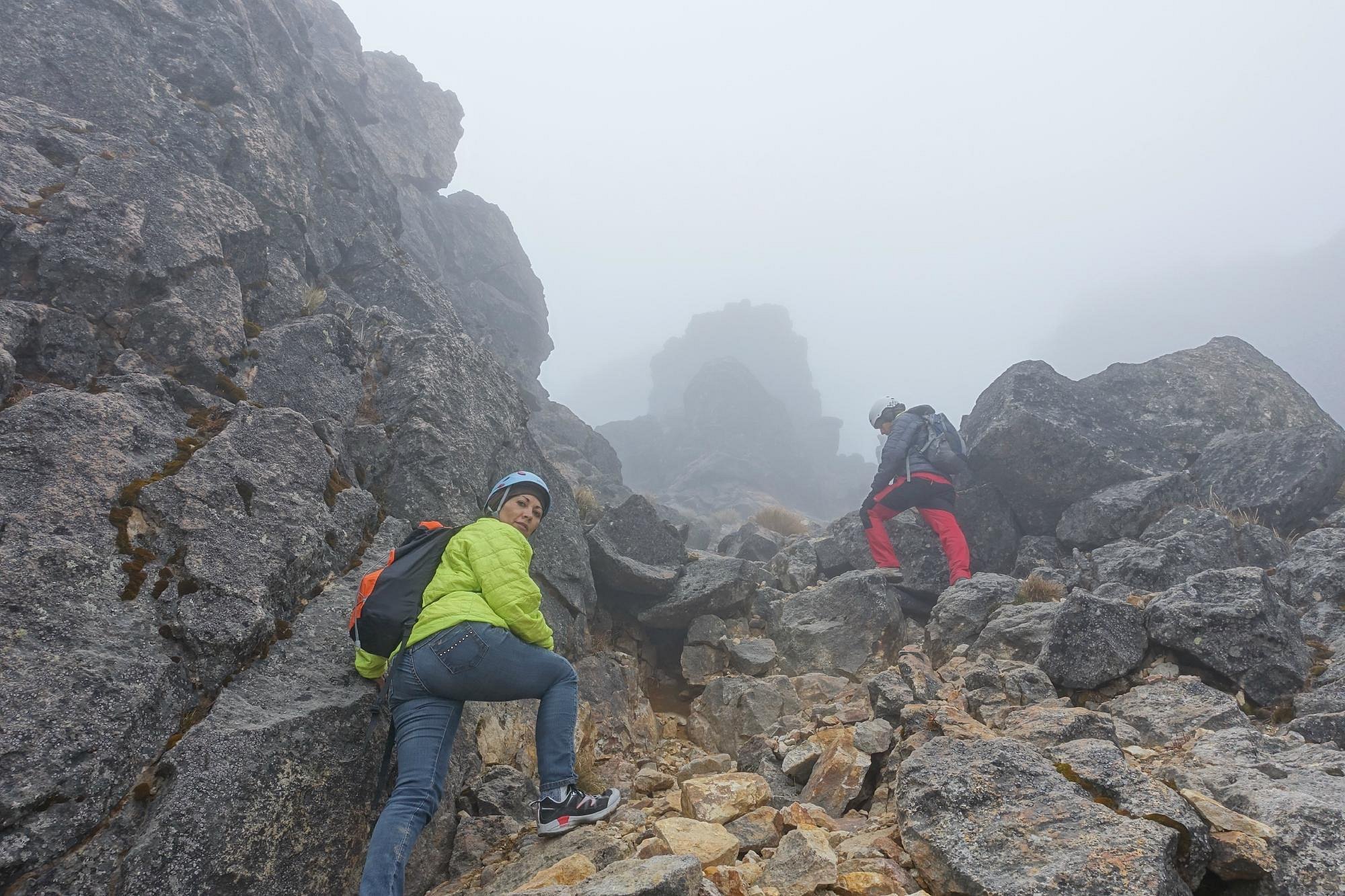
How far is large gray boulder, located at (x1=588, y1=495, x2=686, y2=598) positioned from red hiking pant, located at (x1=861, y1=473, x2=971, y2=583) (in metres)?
4.50

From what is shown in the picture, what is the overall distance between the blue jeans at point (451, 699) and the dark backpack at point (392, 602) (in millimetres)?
361

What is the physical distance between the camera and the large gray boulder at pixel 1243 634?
720 cm

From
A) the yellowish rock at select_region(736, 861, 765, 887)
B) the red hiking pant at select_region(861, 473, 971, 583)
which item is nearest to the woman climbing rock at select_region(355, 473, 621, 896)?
the yellowish rock at select_region(736, 861, 765, 887)

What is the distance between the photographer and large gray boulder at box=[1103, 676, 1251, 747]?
632 cm

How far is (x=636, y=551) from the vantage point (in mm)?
14352

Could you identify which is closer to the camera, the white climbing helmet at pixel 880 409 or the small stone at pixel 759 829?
the small stone at pixel 759 829

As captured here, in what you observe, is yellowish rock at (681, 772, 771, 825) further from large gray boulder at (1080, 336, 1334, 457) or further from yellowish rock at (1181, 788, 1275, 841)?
large gray boulder at (1080, 336, 1334, 457)

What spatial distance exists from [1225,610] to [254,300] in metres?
14.7

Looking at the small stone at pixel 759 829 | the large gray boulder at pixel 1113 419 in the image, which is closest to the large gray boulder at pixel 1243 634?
the small stone at pixel 759 829

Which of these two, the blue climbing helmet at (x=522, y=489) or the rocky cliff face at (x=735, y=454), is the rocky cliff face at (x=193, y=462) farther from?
the rocky cliff face at (x=735, y=454)

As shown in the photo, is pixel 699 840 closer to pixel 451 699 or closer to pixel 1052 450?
pixel 451 699

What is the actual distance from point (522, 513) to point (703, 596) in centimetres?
639

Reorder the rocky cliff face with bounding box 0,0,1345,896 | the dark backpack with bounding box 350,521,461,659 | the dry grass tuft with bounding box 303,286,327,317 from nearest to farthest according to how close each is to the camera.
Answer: the rocky cliff face with bounding box 0,0,1345,896, the dark backpack with bounding box 350,521,461,659, the dry grass tuft with bounding box 303,286,327,317

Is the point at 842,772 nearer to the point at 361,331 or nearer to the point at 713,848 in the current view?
the point at 713,848
